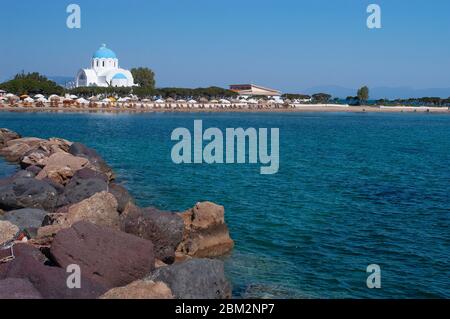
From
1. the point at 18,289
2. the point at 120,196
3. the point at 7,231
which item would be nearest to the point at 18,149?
the point at 120,196

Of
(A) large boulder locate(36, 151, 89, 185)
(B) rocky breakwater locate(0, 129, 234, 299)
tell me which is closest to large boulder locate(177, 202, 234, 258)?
(B) rocky breakwater locate(0, 129, 234, 299)

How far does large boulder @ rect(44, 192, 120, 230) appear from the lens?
1255cm

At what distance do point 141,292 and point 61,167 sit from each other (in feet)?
44.8

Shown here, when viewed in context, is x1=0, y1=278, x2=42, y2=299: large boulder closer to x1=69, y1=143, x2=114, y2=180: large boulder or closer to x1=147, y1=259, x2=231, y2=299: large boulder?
x1=147, y1=259, x2=231, y2=299: large boulder

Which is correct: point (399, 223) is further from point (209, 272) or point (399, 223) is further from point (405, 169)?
point (405, 169)

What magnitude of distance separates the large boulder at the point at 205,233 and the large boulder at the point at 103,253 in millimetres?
3763

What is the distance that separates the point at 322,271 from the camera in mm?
13531

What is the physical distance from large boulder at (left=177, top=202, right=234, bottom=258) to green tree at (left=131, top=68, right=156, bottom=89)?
443ft

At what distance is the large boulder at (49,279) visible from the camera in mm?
8992

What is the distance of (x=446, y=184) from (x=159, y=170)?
1569 cm

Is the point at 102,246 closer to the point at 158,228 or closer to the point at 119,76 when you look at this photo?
the point at 158,228

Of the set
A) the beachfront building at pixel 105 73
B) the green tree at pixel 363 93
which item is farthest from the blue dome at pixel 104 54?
the green tree at pixel 363 93

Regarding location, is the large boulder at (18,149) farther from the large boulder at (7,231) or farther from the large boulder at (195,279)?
the large boulder at (195,279)
